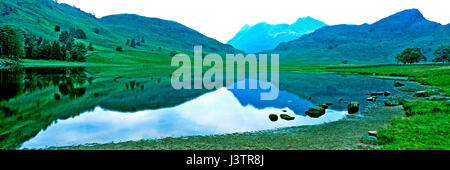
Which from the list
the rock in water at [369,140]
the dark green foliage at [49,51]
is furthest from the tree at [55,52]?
the rock in water at [369,140]

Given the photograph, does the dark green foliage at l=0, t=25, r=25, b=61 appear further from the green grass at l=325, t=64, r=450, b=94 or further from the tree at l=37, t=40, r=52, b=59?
the green grass at l=325, t=64, r=450, b=94

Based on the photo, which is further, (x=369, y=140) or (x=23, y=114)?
(x=23, y=114)

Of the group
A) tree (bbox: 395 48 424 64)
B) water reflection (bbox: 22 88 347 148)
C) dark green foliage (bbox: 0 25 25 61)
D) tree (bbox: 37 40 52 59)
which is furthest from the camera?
tree (bbox: 395 48 424 64)

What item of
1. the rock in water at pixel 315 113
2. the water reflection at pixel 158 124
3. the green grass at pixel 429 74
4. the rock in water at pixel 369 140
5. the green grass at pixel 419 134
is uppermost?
the green grass at pixel 429 74

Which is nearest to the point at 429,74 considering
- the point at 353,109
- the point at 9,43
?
the point at 353,109

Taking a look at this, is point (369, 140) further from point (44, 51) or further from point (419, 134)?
point (44, 51)

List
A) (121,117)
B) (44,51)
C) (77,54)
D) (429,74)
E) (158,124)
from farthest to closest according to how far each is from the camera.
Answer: (77,54) → (44,51) → (429,74) → (121,117) → (158,124)

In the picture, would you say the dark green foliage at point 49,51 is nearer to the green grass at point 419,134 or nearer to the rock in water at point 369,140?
the rock in water at point 369,140

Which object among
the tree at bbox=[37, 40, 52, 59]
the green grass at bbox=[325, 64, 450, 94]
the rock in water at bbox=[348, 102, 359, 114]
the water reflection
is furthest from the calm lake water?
the tree at bbox=[37, 40, 52, 59]

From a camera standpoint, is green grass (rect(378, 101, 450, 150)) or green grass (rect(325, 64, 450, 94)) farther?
green grass (rect(325, 64, 450, 94))

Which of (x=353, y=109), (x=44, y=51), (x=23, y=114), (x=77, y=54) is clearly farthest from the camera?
(x=77, y=54)
